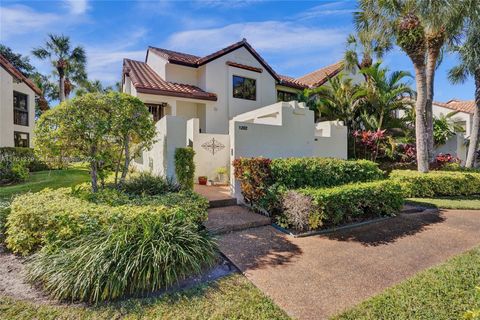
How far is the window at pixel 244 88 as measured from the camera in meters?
17.8

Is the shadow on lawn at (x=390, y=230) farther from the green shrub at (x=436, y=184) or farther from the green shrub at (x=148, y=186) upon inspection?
the green shrub at (x=148, y=186)

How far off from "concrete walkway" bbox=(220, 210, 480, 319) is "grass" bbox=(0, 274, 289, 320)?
1.16 ft

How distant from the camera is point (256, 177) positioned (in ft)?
27.9

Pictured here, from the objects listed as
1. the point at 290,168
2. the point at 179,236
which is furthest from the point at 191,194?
the point at 290,168

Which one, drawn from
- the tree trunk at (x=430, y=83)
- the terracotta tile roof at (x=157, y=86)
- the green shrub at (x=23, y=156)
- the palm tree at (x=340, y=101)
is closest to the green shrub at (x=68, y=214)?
the terracotta tile roof at (x=157, y=86)

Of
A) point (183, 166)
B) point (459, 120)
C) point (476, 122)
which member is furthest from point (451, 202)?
point (459, 120)

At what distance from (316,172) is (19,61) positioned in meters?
40.9

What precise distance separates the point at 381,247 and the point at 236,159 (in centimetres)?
544

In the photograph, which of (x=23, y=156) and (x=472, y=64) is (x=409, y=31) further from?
(x=23, y=156)

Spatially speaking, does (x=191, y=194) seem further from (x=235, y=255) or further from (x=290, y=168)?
(x=290, y=168)

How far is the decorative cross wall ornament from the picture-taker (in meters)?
12.7

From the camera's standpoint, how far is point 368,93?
54.2 ft

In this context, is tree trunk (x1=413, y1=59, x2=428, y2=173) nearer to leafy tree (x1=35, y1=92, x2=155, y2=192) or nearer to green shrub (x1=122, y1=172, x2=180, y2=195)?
green shrub (x1=122, y1=172, x2=180, y2=195)

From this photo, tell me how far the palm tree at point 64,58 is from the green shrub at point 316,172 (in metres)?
28.1
